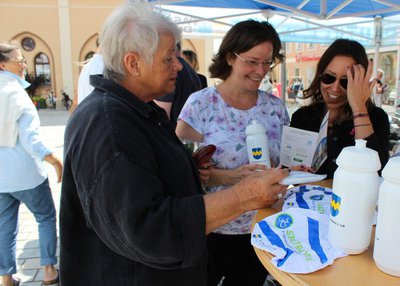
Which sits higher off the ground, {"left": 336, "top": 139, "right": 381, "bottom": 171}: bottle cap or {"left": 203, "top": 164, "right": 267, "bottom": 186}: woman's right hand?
{"left": 336, "top": 139, "right": 381, "bottom": 171}: bottle cap

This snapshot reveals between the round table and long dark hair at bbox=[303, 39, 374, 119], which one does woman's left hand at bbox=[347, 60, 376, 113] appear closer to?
long dark hair at bbox=[303, 39, 374, 119]

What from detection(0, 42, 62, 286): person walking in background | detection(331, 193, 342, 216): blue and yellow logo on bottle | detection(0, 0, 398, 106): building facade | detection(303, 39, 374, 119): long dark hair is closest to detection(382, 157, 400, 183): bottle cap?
detection(331, 193, 342, 216): blue and yellow logo on bottle

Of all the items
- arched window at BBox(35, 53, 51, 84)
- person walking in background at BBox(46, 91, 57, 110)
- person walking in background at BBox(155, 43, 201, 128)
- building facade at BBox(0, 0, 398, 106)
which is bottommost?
person walking in background at BBox(46, 91, 57, 110)

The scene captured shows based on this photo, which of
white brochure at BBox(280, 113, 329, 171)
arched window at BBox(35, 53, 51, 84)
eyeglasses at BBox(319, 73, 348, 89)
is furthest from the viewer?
arched window at BBox(35, 53, 51, 84)

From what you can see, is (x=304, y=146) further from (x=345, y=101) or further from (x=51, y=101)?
(x=51, y=101)

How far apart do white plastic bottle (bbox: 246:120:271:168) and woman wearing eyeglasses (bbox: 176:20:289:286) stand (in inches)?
8.1

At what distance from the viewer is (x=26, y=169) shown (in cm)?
257

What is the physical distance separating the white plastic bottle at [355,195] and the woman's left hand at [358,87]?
2.59 feet

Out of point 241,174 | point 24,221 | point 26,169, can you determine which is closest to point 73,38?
point 24,221

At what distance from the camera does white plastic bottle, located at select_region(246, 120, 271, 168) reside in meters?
1.53

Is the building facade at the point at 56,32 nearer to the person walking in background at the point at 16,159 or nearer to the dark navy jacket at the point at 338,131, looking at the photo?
the person walking in background at the point at 16,159

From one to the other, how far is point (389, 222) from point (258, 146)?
80 cm

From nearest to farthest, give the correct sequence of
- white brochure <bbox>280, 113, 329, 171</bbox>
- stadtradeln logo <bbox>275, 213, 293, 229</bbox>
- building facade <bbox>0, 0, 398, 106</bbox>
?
1. stadtradeln logo <bbox>275, 213, 293, 229</bbox>
2. white brochure <bbox>280, 113, 329, 171</bbox>
3. building facade <bbox>0, 0, 398, 106</bbox>

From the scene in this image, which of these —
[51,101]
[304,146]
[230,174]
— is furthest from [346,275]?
[51,101]
